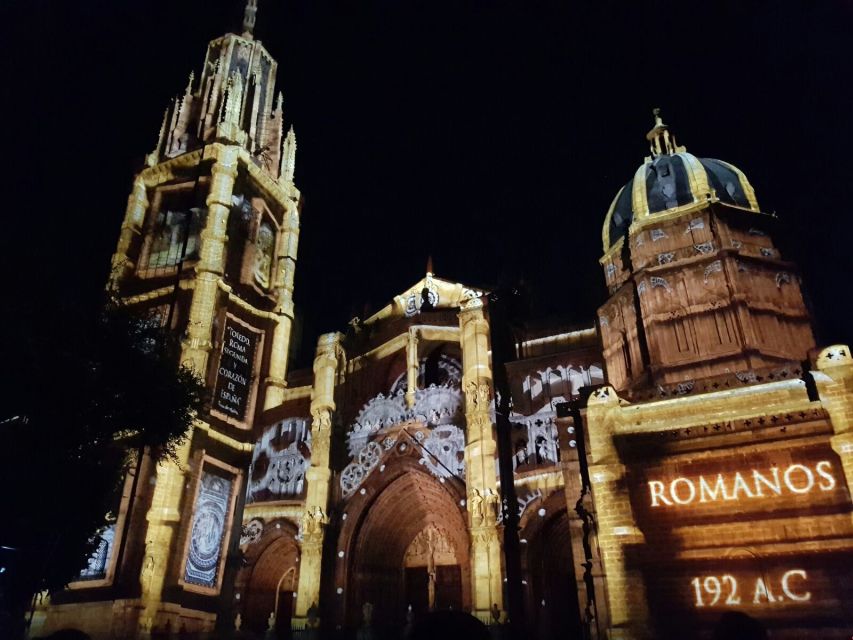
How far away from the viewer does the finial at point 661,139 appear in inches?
1185

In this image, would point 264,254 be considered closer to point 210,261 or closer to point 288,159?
point 210,261

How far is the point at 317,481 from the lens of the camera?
2927 cm

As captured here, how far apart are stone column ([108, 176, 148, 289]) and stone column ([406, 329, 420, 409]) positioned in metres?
18.0

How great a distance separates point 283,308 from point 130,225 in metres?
10.5

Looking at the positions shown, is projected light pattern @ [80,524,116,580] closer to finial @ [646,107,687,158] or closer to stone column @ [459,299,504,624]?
stone column @ [459,299,504,624]

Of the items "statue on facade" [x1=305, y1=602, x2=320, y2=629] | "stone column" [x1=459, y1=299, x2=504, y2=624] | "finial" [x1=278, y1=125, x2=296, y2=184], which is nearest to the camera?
"stone column" [x1=459, y1=299, x2=504, y2=624]

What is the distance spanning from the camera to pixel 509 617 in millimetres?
22859

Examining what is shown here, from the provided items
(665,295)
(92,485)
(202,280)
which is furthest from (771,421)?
(202,280)

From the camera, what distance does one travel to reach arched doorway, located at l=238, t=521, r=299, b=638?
98.9ft

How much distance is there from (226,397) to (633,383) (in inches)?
827

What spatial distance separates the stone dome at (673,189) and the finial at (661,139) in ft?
2.85

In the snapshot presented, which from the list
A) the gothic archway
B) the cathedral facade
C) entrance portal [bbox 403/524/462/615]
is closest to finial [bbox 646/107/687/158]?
the cathedral facade

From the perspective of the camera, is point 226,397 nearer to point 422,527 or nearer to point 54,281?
point 422,527

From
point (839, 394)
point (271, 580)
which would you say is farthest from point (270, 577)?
point (839, 394)
